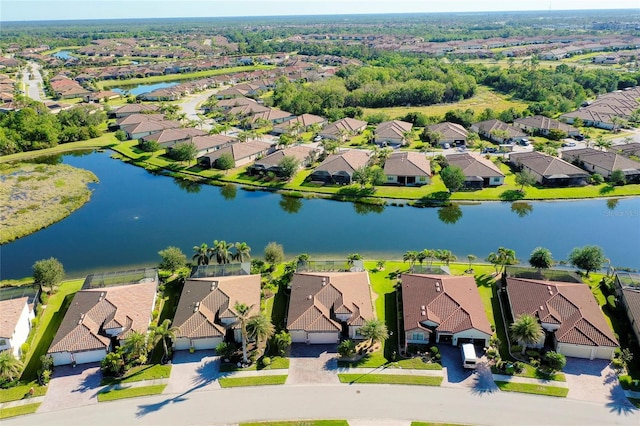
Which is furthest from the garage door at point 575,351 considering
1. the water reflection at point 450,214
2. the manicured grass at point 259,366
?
the water reflection at point 450,214

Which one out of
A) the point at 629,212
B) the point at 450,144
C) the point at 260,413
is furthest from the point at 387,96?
the point at 260,413

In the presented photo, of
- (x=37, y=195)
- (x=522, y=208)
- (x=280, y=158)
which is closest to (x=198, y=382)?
(x=280, y=158)

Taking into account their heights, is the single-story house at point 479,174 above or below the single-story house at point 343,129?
below

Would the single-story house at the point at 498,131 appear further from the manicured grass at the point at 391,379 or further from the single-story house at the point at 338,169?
the manicured grass at the point at 391,379

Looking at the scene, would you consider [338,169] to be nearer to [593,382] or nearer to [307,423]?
[593,382]

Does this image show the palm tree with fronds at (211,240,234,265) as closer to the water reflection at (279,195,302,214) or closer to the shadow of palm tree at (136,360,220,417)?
the shadow of palm tree at (136,360,220,417)

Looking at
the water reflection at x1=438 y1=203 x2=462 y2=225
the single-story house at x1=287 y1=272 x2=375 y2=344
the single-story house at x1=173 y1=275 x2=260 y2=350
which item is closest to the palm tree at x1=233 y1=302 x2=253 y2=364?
the single-story house at x1=173 y1=275 x2=260 y2=350
